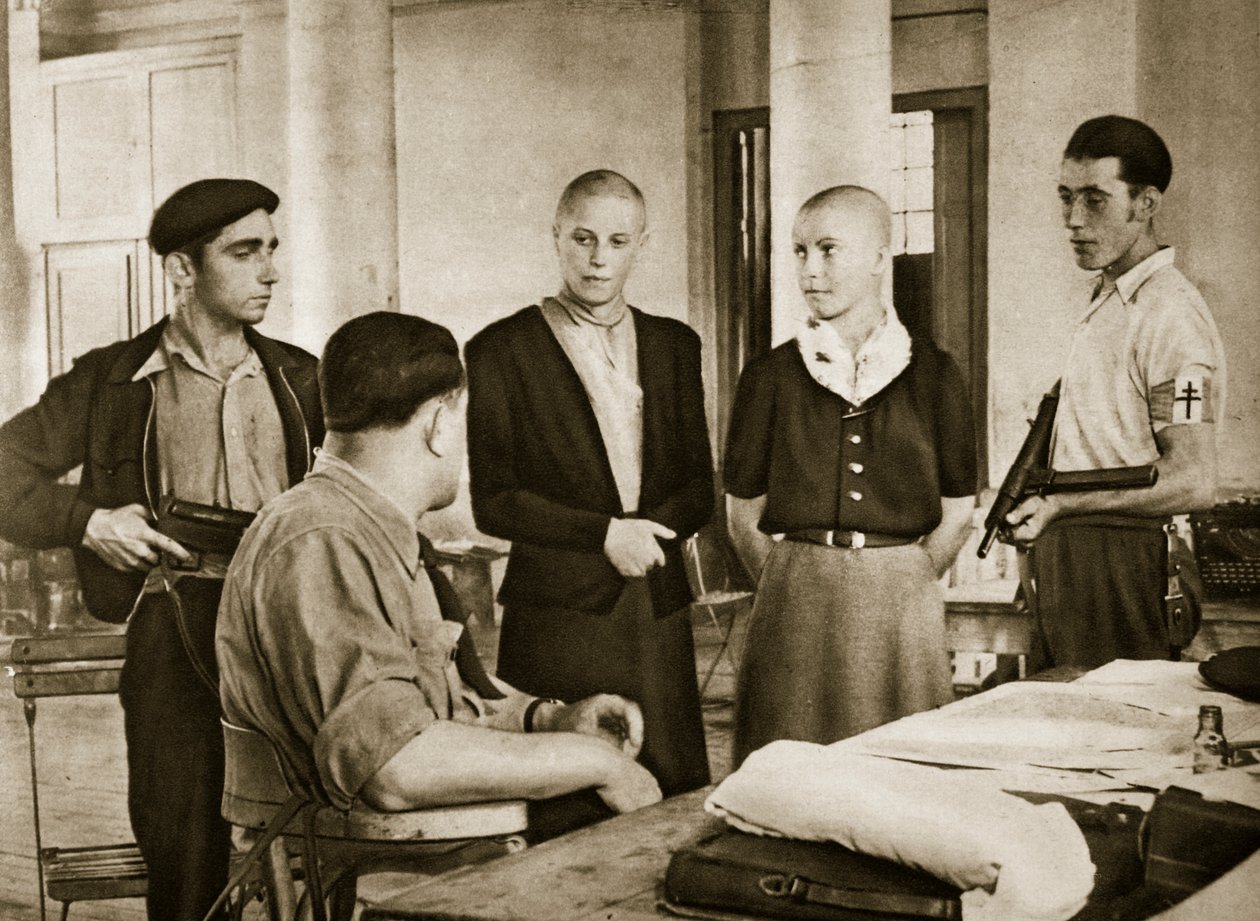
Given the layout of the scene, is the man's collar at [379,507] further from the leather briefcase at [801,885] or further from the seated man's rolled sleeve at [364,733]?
the leather briefcase at [801,885]

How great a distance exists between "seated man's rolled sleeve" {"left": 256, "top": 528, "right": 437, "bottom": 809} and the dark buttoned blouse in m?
1.55

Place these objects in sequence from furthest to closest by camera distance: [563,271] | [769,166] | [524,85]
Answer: [769,166], [524,85], [563,271]

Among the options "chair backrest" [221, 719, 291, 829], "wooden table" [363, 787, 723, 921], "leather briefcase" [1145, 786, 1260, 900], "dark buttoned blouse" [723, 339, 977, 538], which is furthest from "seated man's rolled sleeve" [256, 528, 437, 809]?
"dark buttoned blouse" [723, 339, 977, 538]

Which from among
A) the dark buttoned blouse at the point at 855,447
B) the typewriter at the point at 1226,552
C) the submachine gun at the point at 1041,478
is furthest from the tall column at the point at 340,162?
the typewriter at the point at 1226,552

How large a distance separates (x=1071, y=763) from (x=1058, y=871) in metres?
0.66

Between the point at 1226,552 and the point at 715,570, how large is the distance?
3.97ft

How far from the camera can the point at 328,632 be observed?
8.79ft

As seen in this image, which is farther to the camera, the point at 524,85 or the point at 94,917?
the point at 524,85

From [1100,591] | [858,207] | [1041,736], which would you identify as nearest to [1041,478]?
[1100,591]

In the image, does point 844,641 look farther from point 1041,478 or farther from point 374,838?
point 374,838

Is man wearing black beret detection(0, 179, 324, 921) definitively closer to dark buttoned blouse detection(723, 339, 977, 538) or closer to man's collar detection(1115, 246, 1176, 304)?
dark buttoned blouse detection(723, 339, 977, 538)

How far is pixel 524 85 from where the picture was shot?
175 inches

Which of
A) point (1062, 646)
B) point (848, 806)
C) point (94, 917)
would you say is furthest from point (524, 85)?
point (848, 806)

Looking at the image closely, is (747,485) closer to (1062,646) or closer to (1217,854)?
(1062,646)
